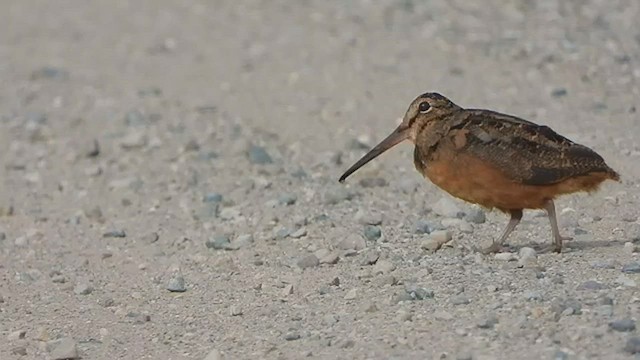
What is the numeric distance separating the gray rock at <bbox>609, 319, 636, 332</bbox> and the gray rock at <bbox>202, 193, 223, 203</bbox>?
4.35 m

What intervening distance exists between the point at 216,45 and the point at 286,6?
1.74 metres

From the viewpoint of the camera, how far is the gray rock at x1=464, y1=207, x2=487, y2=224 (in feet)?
29.9

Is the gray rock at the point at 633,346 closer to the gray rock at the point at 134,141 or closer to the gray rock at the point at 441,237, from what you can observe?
the gray rock at the point at 441,237

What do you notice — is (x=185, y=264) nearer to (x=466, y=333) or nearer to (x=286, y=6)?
(x=466, y=333)

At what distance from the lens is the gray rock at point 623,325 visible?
645 cm

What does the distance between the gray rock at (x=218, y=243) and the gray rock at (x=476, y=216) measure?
1515mm

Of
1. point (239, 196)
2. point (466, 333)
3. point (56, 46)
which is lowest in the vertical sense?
point (56, 46)

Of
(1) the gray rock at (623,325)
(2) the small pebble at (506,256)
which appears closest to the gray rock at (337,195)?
(2) the small pebble at (506,256)

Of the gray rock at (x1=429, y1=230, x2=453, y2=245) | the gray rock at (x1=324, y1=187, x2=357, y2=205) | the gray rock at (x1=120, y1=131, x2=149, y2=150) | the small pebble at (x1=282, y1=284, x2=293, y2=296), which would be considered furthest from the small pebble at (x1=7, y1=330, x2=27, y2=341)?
the gray rock at (x1=120, y1=131, x2=149, y2=150)

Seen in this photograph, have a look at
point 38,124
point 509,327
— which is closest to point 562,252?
point 509,327

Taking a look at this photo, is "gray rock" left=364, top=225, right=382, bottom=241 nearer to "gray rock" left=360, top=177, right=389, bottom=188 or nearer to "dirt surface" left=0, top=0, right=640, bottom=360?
"dirt surface" left=0, top=0, right=640, bottom=360

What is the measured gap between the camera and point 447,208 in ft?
30.8

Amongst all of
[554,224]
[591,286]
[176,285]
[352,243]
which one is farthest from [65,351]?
[554,224]

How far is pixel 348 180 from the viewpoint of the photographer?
1059 cm
